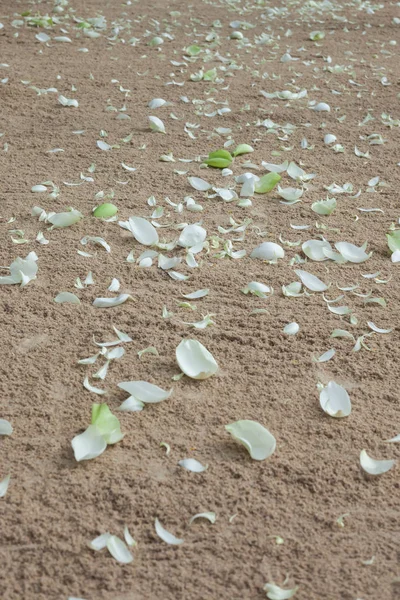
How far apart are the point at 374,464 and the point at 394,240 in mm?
996

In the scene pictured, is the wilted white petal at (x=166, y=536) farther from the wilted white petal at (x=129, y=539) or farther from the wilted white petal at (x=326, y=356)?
the wilted white petal at (x=326, y=356)

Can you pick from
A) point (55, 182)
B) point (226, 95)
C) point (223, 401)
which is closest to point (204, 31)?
point (226, 95)

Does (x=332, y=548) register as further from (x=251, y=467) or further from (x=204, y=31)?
(x=204, y=31)

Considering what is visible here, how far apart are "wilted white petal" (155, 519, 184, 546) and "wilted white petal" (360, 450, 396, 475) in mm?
399

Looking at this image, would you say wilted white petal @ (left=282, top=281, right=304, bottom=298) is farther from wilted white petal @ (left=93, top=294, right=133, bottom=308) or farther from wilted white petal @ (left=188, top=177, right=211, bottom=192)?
wilted white petal @ (left=188, top=177, right=211, bottom=192)

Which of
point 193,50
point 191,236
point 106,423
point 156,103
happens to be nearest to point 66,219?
point 191,236

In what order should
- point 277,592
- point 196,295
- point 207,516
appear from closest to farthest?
point 277,592 < point 207,516 < point 196,295

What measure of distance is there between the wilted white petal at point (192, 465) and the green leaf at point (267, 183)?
1.41 metres

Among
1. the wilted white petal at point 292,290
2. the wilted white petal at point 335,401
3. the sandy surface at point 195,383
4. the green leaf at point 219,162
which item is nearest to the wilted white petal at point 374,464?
the sandy surface at point 195,383

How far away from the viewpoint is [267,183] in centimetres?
254

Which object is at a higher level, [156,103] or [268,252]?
[268,252]

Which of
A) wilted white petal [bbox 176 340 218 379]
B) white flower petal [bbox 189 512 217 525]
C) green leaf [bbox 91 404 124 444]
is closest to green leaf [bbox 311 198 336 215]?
wilted white petal [bbox 176 340 218 379]

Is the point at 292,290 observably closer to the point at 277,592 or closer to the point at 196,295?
the point at 196,295

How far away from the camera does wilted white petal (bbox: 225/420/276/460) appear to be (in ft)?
4.46
